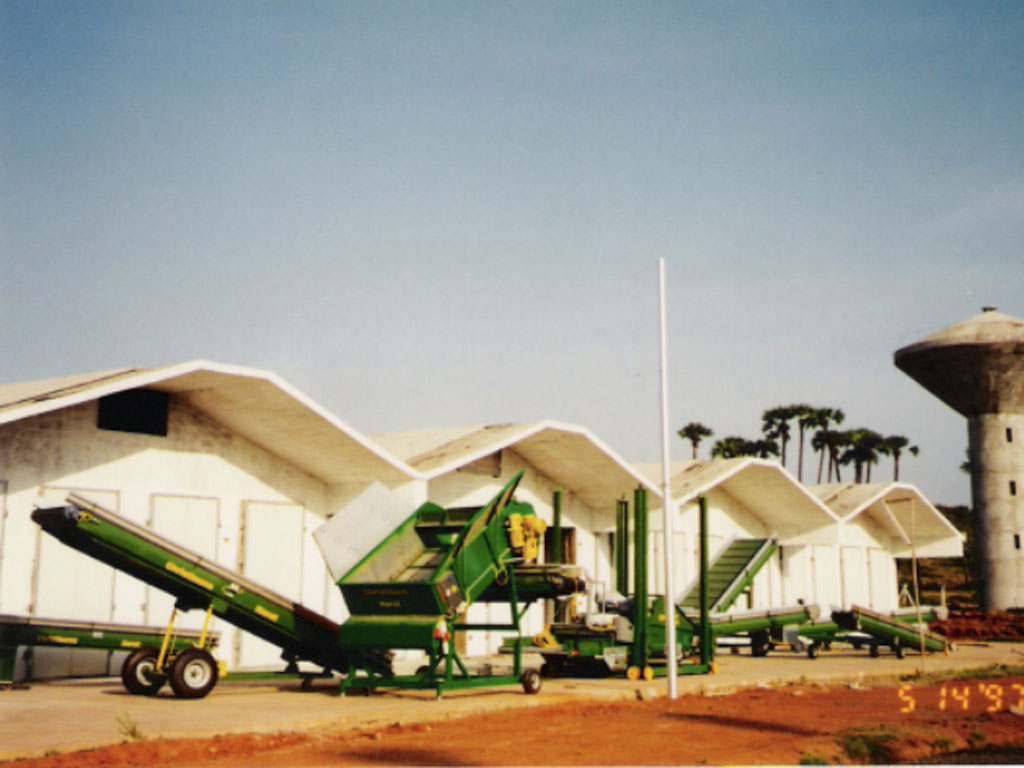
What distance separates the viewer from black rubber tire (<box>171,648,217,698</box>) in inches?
557

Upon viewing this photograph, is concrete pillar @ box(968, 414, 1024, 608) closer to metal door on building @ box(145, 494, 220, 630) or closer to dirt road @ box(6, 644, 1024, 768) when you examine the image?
dirt road @ box(6, 644, 1024, 768)

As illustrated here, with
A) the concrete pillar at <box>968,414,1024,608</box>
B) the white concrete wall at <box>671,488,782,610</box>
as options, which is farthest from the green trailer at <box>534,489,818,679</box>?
the concrete pillar at <box>968,414,1024,608</box>

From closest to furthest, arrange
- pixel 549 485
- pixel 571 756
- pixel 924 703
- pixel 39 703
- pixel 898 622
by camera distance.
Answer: pixel 571 756
pixel 39 703
pixel 924 703
pixel 898 622
pixel 549 485

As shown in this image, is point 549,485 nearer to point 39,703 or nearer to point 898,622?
point 898,622

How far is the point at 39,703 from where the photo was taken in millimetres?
13961

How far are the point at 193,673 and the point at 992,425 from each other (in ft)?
134

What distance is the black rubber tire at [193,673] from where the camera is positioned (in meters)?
14.1

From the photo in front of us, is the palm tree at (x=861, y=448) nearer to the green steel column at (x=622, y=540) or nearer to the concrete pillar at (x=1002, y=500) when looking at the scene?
the concrete pillar at (x=1002, y=500)

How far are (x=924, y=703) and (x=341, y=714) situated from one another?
8.41 metres

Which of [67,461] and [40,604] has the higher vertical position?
[67,461]

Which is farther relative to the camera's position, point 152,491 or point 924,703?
point 152,491

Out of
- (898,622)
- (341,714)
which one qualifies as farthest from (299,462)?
(898,622)

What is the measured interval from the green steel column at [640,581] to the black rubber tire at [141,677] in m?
7.22

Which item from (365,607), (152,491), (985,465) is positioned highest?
(985,465)
